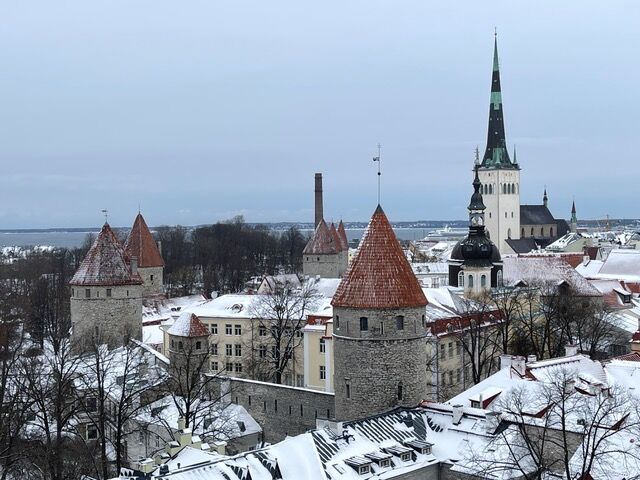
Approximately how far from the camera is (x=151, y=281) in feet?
190

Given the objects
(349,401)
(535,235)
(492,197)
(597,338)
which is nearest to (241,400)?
(349,401)

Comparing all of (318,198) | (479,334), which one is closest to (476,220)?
(479,334)

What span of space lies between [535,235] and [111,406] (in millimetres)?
88991

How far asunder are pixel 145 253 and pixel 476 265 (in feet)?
74.3

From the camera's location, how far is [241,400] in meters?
31.1

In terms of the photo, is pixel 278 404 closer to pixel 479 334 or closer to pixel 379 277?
pixel 379 277

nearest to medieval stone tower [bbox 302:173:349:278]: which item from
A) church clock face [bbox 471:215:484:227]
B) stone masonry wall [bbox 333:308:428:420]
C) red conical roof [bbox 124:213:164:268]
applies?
red conical roof [bbox 124:213:164:268]

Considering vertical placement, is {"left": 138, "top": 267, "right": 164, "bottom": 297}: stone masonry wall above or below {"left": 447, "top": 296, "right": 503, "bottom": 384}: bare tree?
above

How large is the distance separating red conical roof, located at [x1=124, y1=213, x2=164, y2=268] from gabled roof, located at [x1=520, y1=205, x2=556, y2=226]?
64.6 metres

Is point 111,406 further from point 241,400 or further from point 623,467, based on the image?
point 623,467

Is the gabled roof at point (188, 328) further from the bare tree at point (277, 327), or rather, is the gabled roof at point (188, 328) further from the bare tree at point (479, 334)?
the bare tree at point (479, 334)

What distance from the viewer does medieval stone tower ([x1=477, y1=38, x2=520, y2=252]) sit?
92375 mm

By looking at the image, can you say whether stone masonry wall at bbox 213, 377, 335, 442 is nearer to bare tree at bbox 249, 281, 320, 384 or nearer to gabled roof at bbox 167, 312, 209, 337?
gabled roof at bbox 167, 312, 209, 337

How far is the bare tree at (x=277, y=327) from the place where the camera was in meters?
39.4
